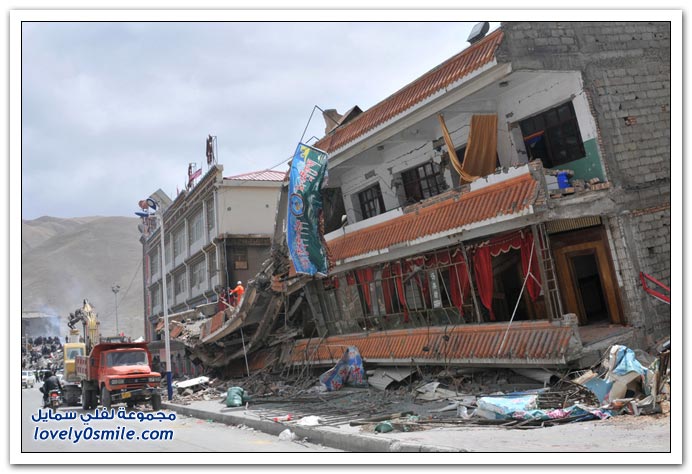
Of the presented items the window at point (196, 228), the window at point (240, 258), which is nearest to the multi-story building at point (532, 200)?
the window at point (240, 258)

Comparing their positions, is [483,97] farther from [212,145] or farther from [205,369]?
[212,145]

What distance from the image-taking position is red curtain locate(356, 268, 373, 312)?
18.7m

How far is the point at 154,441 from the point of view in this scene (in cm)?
1185

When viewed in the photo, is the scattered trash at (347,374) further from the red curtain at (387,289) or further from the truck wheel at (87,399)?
the truck wheel at (87,399)

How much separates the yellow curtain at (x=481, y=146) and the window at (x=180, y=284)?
113ft

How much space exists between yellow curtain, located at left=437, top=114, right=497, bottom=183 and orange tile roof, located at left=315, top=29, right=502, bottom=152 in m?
0.92

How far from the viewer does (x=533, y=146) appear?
573 inches

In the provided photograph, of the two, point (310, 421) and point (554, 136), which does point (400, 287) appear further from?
point (310, 421)

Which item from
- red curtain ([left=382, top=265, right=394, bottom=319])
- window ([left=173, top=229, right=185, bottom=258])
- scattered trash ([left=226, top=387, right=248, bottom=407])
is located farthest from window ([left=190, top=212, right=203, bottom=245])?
red curtain ([left=382, top=265, right=394, bottom=319])

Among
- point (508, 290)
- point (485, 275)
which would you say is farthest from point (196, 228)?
point (485, 275)

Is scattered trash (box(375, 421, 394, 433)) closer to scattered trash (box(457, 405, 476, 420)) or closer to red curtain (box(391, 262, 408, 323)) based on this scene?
scattered trash (box(457, 405, 476, 420))

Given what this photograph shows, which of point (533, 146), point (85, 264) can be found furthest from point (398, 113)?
point (85, 264)

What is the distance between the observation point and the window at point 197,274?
4116 cm

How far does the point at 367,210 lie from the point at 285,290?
13.4 feet
